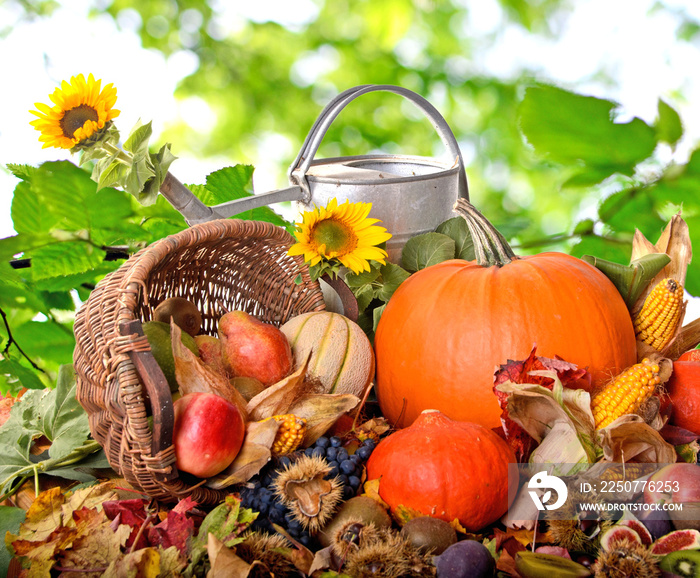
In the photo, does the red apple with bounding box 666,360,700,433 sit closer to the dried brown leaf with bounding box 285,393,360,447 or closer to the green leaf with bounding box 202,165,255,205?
the dried brown leaf with bounding box 285,393,360,447

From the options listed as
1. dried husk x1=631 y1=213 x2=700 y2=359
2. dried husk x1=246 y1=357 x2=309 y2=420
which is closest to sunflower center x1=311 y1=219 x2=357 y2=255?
dried husk x1=246 y1=357 x2=309 y2=420

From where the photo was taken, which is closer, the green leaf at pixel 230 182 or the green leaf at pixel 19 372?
the green leaf at pixel 19 372

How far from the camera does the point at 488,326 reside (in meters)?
0.99

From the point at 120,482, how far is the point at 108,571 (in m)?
0.29

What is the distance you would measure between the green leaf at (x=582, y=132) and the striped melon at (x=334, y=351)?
17.6 inches

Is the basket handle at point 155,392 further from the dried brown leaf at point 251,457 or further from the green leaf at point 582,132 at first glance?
the green leaf at point 582,132

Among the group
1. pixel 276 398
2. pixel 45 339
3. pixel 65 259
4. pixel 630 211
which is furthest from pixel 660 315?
pixel 45 339

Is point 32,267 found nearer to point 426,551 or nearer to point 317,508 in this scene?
point 317,508

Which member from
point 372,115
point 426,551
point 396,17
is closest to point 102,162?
point 396,17

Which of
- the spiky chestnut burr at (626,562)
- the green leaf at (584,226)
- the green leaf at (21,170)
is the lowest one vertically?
the spiky chestnut burr at (626,562)

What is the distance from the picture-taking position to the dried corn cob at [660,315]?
107 cm

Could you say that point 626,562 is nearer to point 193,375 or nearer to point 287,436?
point 287,436

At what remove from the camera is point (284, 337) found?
42.4 inches

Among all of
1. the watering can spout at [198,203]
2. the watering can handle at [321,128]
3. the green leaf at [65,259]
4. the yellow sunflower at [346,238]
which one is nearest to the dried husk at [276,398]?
the yellow sunflower at [346,238]
